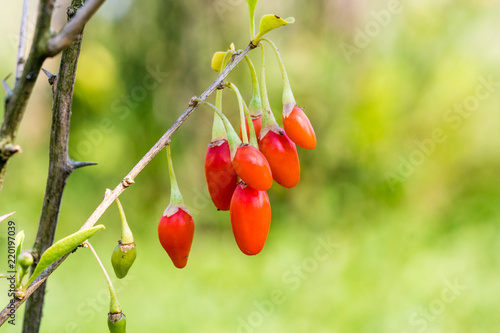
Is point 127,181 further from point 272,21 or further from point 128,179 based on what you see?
point 272,21

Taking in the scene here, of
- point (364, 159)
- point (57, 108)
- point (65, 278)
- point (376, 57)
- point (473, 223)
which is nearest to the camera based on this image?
point (57, 108)

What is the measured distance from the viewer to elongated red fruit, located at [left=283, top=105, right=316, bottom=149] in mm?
642

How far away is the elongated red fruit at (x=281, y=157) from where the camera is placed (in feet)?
2.10

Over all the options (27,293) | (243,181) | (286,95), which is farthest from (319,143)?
(27,293)

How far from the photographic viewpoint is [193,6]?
274 cm

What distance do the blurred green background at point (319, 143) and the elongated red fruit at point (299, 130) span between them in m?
1.48

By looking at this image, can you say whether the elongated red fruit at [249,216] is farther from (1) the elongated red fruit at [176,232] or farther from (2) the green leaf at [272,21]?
(2) the green leaf at [272,21]

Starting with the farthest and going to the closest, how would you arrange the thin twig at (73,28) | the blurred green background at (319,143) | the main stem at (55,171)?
the blurred green background at (319,143) → the main stem at (55,171) → the thin twig at (73,28)

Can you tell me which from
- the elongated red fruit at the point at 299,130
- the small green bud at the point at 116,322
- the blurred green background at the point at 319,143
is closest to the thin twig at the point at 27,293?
the small green bud at the point at 116,322

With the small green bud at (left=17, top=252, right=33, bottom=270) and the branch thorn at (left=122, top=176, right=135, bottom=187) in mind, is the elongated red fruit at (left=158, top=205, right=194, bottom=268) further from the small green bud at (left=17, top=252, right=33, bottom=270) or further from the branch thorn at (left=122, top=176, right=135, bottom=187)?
the small green bud at (left=17, top=252, right=33, bottom=270)

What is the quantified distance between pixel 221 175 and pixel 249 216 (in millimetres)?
75

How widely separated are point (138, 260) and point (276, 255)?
590 millimetres

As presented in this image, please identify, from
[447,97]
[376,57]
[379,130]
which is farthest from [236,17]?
[447,97]

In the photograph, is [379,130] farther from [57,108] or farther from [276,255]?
[57,108]
